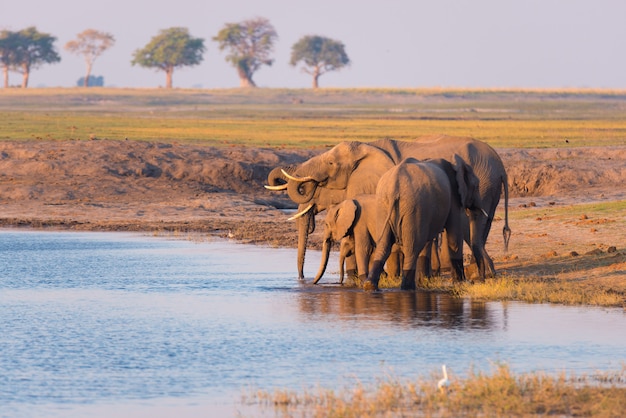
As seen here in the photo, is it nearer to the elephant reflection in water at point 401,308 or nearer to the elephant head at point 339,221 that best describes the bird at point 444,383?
the elephant reflection in water at point 401,308

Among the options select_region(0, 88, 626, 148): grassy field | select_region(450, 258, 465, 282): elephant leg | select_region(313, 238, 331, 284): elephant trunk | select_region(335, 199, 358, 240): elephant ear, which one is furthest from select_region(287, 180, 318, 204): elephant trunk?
select_region(0, 88, 626, 148): grassy field

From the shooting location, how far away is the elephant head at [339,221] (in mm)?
20625

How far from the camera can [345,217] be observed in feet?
67.9

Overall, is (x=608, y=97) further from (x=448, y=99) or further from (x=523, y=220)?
(x=523, y=220)

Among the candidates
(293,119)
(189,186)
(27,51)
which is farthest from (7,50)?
(189,186)

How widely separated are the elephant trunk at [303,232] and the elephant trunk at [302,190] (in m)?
0.23

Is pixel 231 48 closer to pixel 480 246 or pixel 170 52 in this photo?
pixel 170 52

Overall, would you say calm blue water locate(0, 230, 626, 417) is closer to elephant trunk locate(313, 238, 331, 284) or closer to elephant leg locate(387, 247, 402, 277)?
elephant trunk locate(313, 238, 331, 284)

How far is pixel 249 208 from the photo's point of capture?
36375 mm

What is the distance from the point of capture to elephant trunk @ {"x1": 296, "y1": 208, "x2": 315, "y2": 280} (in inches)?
876

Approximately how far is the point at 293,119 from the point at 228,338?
68.4m

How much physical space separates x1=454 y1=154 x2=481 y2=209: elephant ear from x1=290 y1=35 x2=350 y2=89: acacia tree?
151170 millimetres

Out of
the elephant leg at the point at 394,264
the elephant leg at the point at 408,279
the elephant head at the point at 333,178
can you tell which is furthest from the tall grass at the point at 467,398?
the elephant head at the point at 333,178

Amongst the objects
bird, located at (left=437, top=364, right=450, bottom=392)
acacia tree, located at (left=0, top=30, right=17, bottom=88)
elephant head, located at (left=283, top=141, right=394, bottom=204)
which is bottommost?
bird, located at (left=437, top=364, right=450, bottom=392)
